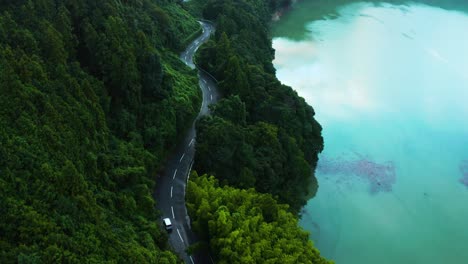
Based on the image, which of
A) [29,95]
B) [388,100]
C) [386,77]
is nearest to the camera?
[29,95]

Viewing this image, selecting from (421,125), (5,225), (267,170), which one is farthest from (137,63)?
(421,125)

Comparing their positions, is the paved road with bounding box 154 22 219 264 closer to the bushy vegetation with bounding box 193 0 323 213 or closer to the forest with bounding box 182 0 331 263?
the forest with bounding box 182 0 331 263

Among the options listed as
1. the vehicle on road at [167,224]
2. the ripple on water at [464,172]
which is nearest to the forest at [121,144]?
the vehicle on road at [167,224]

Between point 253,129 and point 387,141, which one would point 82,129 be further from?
point 387,141

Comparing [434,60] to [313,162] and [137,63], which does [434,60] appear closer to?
[313,162]

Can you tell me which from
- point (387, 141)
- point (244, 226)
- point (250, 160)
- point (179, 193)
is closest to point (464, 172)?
point (387, 141)
